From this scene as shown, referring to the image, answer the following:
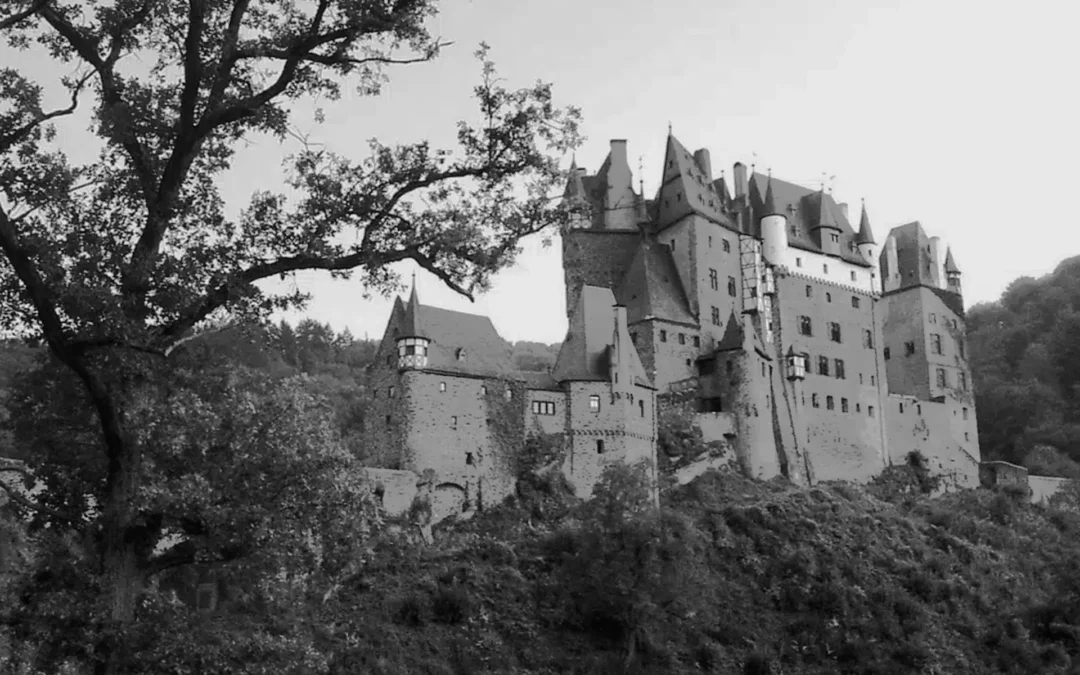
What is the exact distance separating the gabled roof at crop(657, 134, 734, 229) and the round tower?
2.19m

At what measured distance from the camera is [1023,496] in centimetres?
6378

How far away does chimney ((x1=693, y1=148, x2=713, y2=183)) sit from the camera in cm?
6119

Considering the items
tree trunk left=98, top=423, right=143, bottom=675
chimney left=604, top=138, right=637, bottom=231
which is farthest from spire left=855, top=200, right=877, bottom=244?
tree trunk left=98, top=423, right=143, bottom=675

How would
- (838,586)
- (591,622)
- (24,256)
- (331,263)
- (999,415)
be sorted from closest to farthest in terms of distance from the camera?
(24,256), (331,263), (591,622), (838,586), (999,415)

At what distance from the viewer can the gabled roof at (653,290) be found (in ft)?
178

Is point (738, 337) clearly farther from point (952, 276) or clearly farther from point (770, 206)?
point (952, 276)

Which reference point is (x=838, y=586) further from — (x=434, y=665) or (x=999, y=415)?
(x=999, y=415)

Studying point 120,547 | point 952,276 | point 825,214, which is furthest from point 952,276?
point 120,547

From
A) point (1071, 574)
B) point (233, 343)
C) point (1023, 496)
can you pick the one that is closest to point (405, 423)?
point (1071, 574)

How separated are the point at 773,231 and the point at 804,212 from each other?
4508 millimetres

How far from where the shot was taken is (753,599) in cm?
4494

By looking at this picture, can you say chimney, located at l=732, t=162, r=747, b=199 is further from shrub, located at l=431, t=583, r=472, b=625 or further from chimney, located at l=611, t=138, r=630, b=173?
shrub, located at l=431, t=583, r=472, b=625

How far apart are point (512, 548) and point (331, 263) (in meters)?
30.9

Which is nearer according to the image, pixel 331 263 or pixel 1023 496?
pixel 331 263
